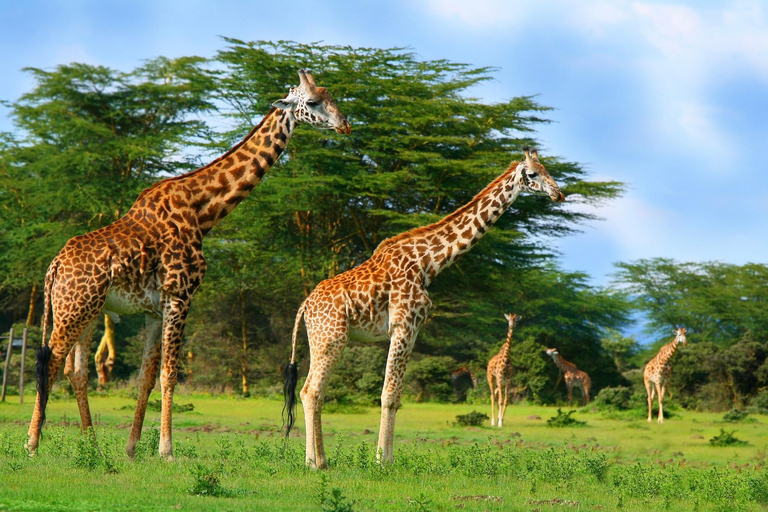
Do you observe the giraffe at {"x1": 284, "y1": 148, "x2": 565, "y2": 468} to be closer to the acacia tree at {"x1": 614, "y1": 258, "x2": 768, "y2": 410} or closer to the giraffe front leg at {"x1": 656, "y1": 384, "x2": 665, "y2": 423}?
the giraffe front leg at {"x1": 656, "y1": 384, "x2": 665, "y2": 423}

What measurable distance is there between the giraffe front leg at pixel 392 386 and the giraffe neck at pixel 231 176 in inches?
92.8

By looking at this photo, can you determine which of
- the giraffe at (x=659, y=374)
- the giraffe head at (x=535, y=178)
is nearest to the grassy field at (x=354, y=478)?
the giraffe head at (x=535, y=178)

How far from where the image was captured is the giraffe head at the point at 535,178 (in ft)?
37.3

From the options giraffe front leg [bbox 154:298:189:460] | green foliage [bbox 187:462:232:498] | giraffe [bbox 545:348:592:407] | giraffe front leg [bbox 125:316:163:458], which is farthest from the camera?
giraffe [bbox 545:348:592:407]

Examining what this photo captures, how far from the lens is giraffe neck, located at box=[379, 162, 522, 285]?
1121cm

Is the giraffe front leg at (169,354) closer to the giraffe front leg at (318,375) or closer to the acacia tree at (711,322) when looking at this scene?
the giraffe front leg at (318,375)

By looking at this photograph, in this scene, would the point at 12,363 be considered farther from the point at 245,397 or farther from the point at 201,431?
the point at 201,431

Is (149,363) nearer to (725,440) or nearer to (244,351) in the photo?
(725,440)

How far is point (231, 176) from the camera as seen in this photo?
10.2 metres

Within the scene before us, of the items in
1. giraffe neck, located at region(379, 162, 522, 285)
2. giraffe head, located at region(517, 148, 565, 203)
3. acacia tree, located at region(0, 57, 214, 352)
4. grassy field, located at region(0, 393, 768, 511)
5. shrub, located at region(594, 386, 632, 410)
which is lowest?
grassy field, located at region(0, 393, 768, 511)

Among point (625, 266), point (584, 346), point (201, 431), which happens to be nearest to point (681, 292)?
point (625, 266)

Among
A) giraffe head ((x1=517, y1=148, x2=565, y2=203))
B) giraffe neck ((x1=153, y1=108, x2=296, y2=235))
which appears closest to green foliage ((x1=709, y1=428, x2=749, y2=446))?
giraffe head ((x1=517, y1=148, x2=565, y2=203))

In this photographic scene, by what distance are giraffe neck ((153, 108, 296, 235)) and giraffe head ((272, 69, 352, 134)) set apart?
16 cm

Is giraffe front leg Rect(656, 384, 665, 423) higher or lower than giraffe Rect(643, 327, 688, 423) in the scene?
lower
